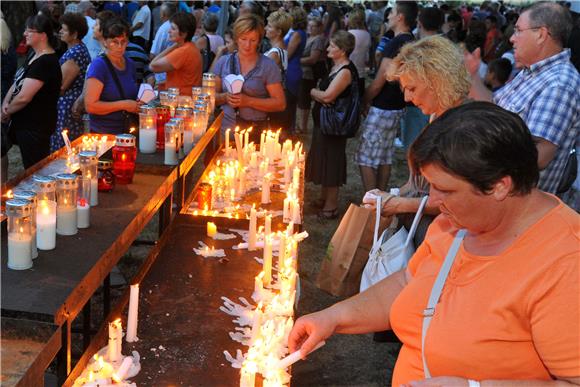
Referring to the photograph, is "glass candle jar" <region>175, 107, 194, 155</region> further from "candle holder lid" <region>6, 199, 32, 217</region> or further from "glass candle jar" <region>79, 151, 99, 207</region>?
"candle holder lid" <region>6, 199, 32, 217</region>

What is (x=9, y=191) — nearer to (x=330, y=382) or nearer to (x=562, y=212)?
(x=330, y=382)

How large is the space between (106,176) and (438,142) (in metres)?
2.21

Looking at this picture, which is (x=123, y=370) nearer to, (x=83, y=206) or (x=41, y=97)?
(x=83, y=206)

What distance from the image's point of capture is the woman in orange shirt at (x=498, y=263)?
1.83 meters

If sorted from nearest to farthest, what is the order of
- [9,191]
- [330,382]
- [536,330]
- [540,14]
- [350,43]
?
[536,330] < [9,191] < [540,14] < [330,382] < [350,43]

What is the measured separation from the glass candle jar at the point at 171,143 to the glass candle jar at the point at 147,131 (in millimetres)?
150

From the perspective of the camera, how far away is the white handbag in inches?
149

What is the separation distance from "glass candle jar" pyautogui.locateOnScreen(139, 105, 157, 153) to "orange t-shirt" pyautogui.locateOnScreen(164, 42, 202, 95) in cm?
287

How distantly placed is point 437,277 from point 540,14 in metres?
2.77

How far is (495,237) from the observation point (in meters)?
2.04

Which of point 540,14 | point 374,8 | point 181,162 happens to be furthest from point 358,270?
point 374,8

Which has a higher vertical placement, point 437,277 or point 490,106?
point 490,106

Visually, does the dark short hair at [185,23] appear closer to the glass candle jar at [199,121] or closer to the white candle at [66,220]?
the glass candle jar at [199,121]

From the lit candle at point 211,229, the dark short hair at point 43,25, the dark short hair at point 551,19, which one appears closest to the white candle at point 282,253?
the lit candle at point 211,229
